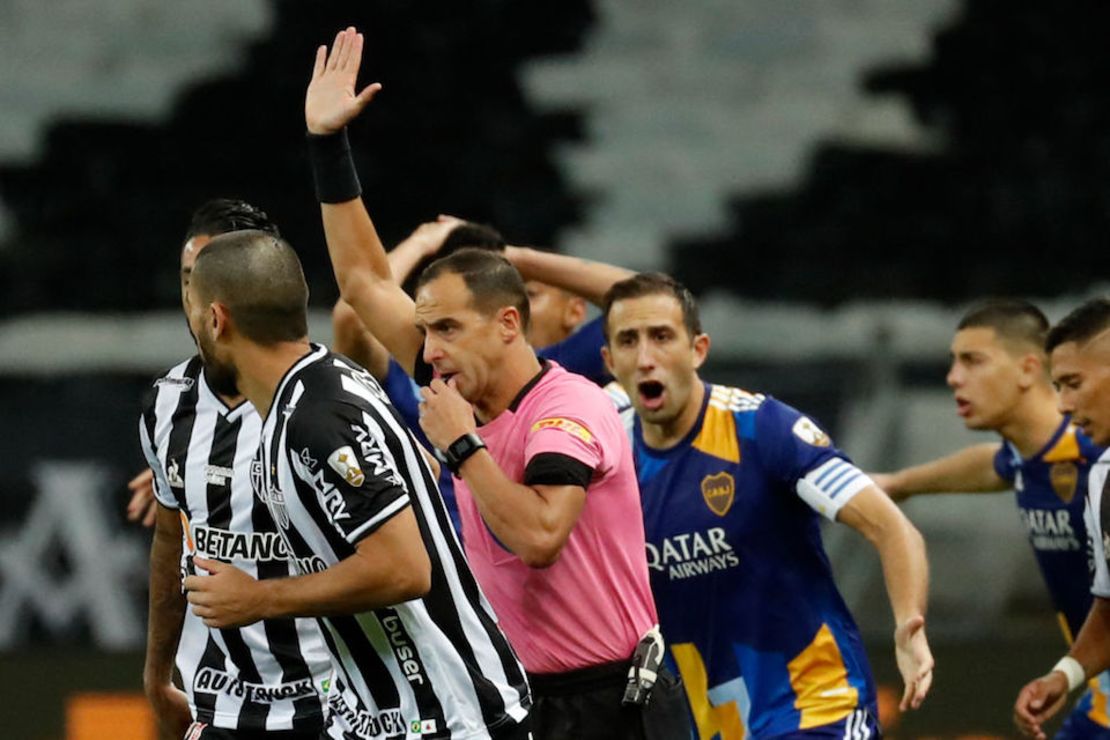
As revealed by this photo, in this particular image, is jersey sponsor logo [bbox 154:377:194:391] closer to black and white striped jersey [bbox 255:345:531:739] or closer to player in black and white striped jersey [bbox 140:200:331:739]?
player in black and white striped jersey [bbox 140:200:331:739]

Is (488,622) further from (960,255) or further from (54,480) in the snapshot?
(960,255)

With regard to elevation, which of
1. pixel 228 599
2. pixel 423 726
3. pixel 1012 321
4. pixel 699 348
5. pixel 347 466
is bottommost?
pixel 423 726

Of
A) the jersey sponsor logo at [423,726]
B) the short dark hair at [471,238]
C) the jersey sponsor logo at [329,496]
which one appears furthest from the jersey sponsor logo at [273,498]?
the short dark hair at [471,238]

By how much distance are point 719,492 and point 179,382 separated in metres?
1.64

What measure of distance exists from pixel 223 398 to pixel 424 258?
1.53 metres

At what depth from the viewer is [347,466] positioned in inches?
151

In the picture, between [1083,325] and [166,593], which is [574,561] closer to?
[166,593]

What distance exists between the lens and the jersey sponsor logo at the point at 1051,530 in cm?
664

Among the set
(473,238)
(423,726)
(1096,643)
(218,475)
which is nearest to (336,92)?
Answer: (218,475)

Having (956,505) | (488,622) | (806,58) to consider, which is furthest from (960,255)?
(488,622)

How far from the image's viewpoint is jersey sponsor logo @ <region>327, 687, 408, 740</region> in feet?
13.2

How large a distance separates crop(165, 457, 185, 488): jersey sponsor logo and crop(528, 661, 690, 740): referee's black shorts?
1116 millimetres

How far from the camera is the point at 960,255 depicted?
40.9 feet

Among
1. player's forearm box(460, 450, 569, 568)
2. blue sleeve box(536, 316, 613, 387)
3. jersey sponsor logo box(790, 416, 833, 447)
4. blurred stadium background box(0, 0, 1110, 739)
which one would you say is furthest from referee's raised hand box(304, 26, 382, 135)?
blurred stadium background box(0, 0, 1110, 739)
